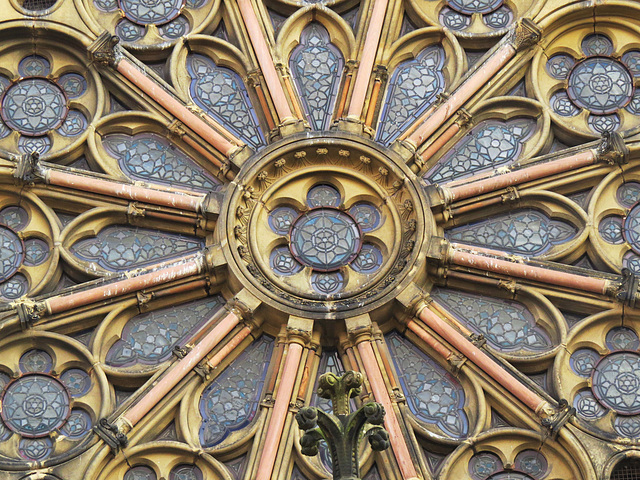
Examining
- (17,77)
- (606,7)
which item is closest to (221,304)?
(17,77)

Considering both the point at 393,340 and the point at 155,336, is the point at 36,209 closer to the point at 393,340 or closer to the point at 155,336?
the point at 155,336

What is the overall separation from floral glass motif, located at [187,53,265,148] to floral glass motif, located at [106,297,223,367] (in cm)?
313

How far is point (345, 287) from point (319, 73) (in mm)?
3960

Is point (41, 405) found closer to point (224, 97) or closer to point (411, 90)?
point (224, 97)

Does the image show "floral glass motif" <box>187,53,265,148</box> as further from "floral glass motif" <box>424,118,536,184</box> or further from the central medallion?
"floral glass motif" <box>424,118,536,184</box>

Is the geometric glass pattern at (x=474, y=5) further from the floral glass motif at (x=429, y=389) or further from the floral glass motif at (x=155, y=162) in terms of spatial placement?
the floral glass motif at (x=429, y=389)

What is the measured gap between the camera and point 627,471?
28297mm

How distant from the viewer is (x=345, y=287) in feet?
99.6

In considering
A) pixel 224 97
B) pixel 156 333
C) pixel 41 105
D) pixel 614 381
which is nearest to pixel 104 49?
pixel 41 105

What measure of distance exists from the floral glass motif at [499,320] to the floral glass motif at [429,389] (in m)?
0.89

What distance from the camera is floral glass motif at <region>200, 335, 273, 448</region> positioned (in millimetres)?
29109

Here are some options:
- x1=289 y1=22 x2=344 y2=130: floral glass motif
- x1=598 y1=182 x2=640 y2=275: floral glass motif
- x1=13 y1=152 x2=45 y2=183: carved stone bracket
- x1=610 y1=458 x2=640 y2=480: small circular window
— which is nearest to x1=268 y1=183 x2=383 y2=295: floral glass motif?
x1=289 y1=22 x2=344 y2=130: floral glass motif

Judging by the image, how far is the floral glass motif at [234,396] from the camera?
2911cm

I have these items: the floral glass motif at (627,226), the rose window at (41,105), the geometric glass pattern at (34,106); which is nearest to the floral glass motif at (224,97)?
the rose window at (41,105)
